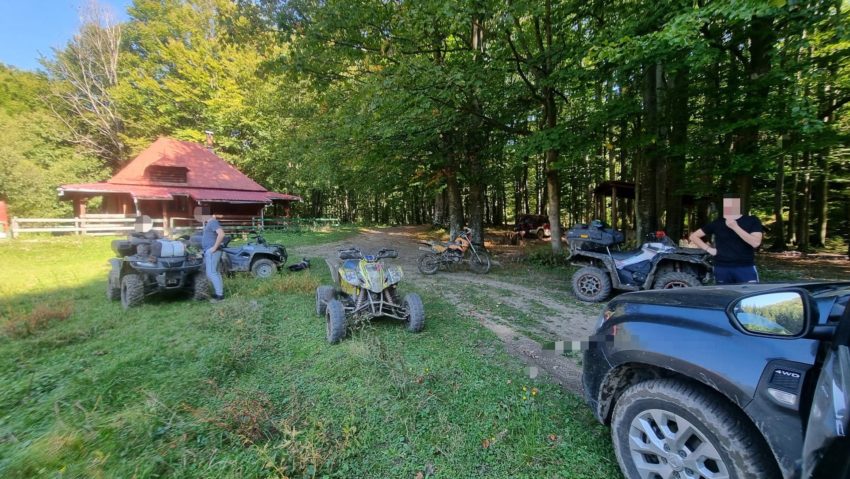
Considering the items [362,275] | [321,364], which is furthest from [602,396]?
[362,275]

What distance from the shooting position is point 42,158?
83.0ft

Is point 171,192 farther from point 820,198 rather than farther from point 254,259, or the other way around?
point 820,198

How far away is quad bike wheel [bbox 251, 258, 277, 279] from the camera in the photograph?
8.00 meters

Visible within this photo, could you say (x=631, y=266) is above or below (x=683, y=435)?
above

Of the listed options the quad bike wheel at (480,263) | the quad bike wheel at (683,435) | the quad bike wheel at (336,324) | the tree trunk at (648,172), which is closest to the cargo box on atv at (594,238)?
the quad bike wheel at (480,263)

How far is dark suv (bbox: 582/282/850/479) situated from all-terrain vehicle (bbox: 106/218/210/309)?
250 inches

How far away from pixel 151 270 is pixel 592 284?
749 cm

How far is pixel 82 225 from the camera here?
17.5 m

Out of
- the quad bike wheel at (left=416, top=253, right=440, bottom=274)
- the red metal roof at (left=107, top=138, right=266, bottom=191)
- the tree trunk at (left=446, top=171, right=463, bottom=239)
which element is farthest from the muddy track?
the red metal roof at (left=107, top=138, right=266, bottom=191)

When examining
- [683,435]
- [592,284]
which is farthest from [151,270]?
[592,284]

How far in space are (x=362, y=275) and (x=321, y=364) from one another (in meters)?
1.31

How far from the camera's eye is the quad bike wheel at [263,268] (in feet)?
26.2

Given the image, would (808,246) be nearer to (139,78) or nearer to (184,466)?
(184,466)

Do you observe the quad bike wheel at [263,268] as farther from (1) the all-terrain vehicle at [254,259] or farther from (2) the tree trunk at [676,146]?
(2) the tree trunk at [676,146]
